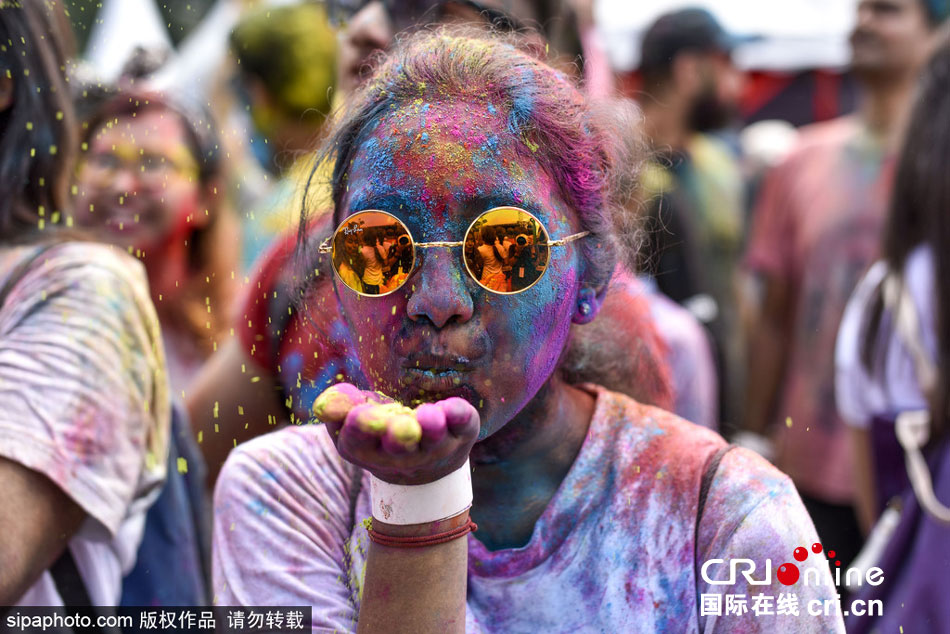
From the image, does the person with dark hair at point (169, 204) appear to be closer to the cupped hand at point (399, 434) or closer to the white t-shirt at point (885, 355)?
the cupped hand at point (399, 434)

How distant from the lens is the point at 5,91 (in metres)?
2.01

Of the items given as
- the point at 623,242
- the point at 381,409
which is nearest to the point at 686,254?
the point at 623,242

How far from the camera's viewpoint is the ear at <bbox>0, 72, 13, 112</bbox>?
200 centimetres

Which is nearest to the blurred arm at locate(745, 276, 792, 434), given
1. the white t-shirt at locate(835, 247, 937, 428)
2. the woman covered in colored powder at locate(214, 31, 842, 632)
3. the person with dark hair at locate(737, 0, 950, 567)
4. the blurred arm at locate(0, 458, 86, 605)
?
the person with dark hair at locate(737, 0, 950, 567)

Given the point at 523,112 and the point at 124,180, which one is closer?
the point at 523,112

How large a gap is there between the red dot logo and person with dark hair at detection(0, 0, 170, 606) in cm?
120

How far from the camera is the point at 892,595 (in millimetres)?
2234

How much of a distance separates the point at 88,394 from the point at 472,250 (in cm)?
88

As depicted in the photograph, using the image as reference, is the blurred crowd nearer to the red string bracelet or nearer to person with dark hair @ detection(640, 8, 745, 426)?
person with dark hair @ detection(640, 8, 745, 426)

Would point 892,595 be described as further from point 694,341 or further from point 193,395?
point 193,395

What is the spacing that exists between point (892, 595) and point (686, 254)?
2.23 metres

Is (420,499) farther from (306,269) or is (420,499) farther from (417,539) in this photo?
(306,269)

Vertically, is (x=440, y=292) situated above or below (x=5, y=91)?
below

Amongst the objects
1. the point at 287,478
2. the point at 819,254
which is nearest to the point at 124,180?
the point at 287,478
